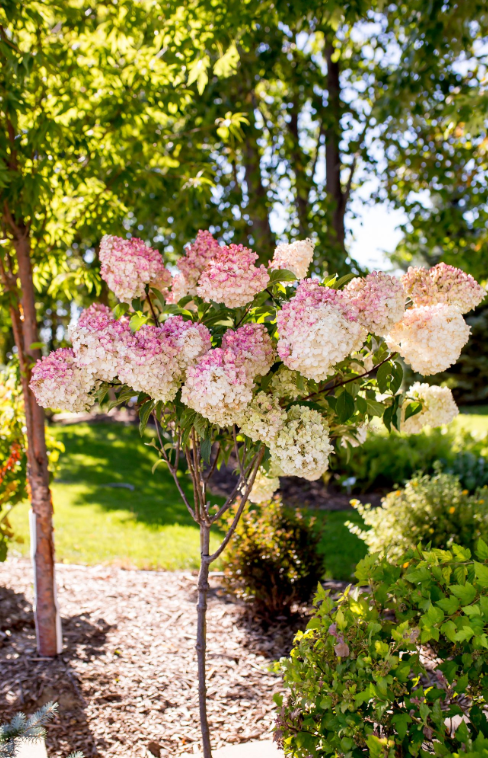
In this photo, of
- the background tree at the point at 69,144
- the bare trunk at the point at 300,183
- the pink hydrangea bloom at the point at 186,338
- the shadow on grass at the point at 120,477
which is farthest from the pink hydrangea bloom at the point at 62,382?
the bare trunk at the point at 300,183

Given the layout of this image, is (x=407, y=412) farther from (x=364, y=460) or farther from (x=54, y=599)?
(x=364, y=460)

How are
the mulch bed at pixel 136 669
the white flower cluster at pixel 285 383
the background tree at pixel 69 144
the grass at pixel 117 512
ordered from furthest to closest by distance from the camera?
the grass at pixel 117 512 < the background tree at pixel 69 144 < the mulch bed at pixel 136 669 < the white flower cluster at pixel 285 383

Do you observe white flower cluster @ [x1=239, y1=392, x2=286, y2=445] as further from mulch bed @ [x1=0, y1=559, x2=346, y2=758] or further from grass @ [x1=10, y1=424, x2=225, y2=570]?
grass @ [x1=10, y1=424, x2=225, y2=570]

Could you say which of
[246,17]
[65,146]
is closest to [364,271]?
[246,17]

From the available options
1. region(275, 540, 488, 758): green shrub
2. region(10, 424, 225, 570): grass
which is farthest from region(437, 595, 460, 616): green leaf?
region(10, 424, 225, 570): grass

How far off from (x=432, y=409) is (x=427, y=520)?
2.10 m

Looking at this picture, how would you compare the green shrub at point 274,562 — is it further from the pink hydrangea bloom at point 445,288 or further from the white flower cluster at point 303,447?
the pink hydrangea bloom at point 445,288

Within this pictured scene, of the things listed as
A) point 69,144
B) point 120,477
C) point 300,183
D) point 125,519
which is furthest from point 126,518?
point 69,144

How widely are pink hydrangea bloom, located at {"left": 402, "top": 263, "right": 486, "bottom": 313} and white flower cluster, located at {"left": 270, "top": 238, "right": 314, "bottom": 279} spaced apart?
1.23 feet

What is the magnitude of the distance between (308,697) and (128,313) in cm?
147

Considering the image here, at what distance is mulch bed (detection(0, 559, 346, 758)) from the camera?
277cm

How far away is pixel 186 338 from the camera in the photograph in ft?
6.01

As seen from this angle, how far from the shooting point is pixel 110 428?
12.7 meters

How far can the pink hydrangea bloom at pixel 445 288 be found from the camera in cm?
197
